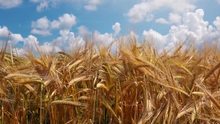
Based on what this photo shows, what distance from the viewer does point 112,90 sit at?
2.95 meters

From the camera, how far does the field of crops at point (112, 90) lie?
2787 millimetres

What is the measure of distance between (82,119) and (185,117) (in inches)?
25.5

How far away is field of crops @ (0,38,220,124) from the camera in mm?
2787

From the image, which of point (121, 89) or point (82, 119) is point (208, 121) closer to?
point (121, 89)

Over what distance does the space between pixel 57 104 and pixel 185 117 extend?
83 centimetres

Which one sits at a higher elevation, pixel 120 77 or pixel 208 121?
pixel 120 77

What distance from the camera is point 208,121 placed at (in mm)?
2754

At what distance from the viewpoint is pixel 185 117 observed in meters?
2.77

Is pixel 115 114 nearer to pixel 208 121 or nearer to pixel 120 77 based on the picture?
pixel 120 77

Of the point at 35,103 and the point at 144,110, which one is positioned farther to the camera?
the point at 35,103

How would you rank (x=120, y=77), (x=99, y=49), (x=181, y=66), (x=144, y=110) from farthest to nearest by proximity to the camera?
(x=99, y=49)
(x=181, y=66)
(x=120, y=77)
(x=144, y=110)

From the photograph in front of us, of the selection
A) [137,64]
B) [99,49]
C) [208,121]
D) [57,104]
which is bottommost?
[208,121]

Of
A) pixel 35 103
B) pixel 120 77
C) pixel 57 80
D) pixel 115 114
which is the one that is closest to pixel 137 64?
pixel 120 77

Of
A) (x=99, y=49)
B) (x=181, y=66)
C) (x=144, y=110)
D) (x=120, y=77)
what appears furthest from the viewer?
(x=99, y=49)
